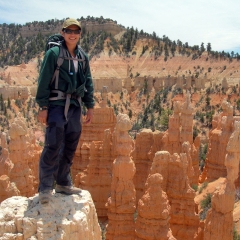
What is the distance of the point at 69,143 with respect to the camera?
4.46 m

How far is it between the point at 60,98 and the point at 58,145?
540 mm

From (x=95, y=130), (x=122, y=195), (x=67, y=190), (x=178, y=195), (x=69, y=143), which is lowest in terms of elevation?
(x=178, y=195)

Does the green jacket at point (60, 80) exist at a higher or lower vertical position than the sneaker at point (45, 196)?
higher

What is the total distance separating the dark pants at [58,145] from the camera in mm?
4125

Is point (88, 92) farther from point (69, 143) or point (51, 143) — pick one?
point (51, 143)

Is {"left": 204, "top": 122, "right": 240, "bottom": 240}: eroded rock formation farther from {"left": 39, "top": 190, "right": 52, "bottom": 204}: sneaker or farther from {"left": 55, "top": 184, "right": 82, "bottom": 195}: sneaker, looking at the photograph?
{"left": 39, "top": 190, "right": 52, "bottom": 204}: sneaker

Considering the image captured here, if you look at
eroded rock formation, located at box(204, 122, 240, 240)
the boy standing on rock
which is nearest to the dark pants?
the boy standing on rock

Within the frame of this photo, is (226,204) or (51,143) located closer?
(51,143)

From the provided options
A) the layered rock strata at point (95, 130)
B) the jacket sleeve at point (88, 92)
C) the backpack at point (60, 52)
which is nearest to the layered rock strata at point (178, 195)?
the jacket sleeve at point (88, 92)

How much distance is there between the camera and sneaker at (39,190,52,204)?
3.96 metres

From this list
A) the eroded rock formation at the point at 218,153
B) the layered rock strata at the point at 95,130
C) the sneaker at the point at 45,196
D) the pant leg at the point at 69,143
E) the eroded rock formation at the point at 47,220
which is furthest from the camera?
the layered rock strata at the point at 95,130

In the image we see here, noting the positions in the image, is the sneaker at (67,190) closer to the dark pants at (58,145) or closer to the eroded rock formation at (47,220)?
the dark pants at (58,145)

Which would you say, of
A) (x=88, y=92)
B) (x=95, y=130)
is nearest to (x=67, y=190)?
(x=88, y=92)

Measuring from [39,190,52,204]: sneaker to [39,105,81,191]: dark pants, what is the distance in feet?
0.22
